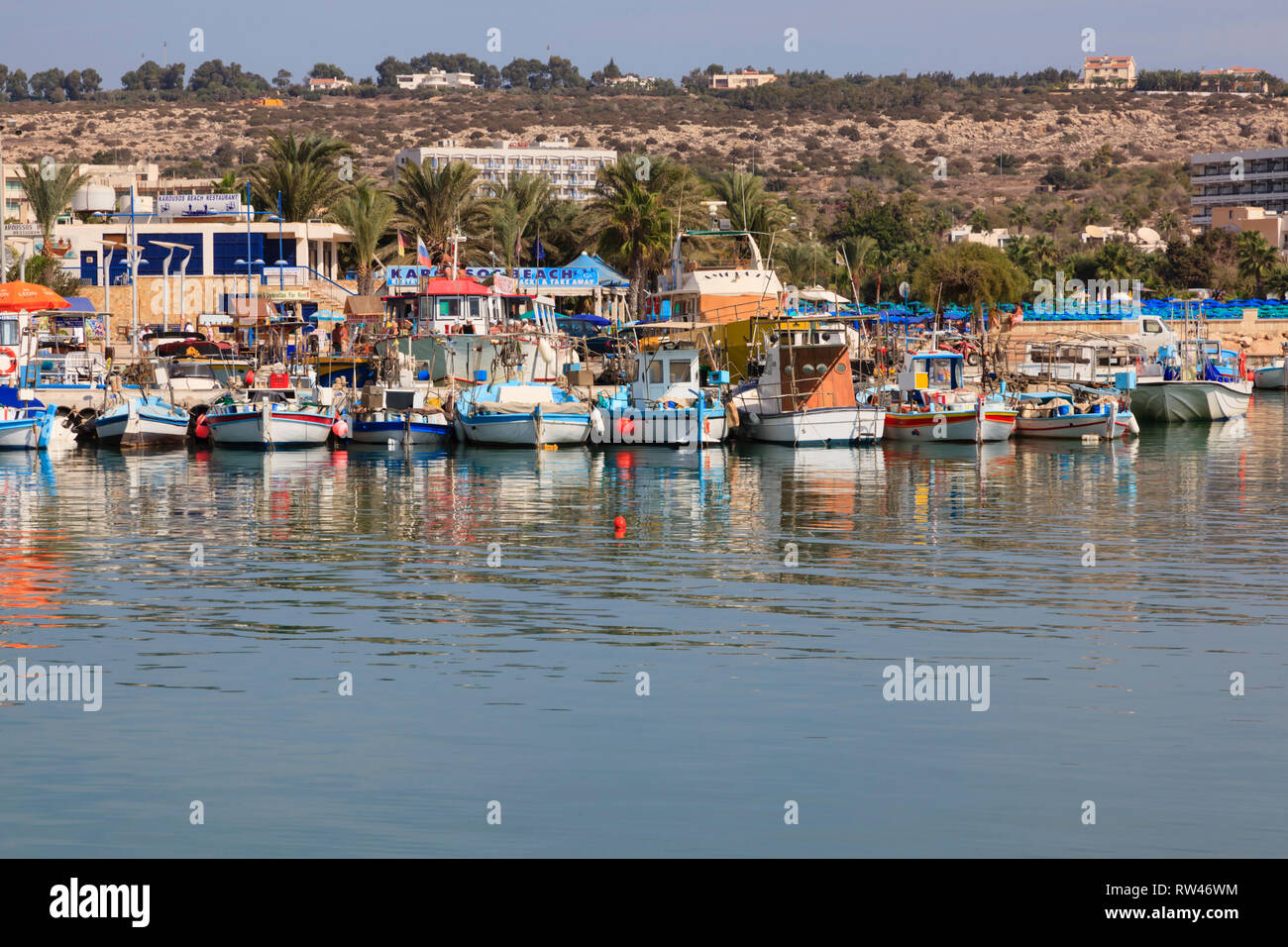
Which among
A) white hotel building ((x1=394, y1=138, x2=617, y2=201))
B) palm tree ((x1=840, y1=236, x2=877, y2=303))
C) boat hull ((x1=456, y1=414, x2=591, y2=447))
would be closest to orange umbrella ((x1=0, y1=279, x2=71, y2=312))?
boat hull ((x1=456, y1=414, x2=591, y2=447))

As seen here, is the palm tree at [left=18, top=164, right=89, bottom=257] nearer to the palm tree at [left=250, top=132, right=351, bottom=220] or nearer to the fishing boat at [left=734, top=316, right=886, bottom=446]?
the palm tree at [left=250, top=132, right=351, bottom=220]

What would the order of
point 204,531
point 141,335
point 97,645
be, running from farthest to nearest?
1. point 141,335
2. point 204,531
3. point 97,645

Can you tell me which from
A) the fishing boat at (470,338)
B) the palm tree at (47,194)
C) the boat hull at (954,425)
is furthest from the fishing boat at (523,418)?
the palm tree at (47,194)

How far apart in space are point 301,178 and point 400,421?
3396cm

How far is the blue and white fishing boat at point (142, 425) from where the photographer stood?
49.7 meters

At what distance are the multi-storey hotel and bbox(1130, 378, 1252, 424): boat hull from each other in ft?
334

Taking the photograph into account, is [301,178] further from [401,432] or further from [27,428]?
[27,428]

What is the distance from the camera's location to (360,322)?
2345 inches

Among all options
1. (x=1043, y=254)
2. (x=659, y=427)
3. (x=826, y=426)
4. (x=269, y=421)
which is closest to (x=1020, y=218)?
(x=1043, y=254)

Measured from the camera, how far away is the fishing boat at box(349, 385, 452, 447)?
4994 centimetres

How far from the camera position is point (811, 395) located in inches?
1984
